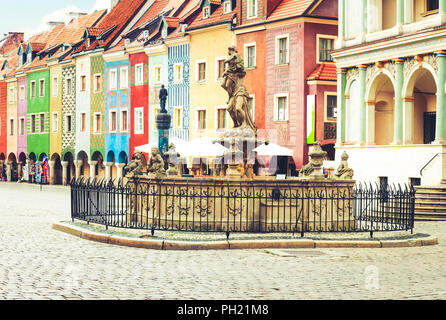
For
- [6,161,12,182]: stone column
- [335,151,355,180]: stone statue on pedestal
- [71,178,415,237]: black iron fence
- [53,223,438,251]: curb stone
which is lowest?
[6,161,12,182]: stone column

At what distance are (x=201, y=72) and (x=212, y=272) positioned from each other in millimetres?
34582

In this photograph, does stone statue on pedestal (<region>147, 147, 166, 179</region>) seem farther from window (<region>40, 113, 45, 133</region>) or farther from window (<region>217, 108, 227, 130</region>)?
window (<region>40, 113, 45, 133</region>)

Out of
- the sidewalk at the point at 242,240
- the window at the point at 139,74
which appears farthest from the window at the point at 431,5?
the window at the point at 139,74

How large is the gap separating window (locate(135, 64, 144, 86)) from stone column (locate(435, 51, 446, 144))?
84.0 feet

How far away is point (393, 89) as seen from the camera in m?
33.3

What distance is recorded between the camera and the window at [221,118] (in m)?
42.9

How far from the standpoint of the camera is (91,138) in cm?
5503

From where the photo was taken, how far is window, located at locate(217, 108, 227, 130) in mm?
42906

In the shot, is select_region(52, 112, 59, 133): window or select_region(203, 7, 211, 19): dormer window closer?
select_region(203, 7, 211, 19): dormer window

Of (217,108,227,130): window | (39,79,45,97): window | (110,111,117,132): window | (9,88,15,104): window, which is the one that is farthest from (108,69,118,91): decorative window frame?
(9,88,15,104): window

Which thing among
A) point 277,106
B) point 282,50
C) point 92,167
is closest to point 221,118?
point 277,106

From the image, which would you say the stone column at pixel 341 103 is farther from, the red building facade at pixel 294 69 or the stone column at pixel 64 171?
the stone column at pixel 64 171

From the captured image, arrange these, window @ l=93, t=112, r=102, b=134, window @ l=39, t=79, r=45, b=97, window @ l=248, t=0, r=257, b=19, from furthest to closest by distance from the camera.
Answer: window @ l=39, t=79, r=45, b=97 → window @ l=93, t=112, r=102, b=134 → window @ l=248, t=0, r=257, b=19

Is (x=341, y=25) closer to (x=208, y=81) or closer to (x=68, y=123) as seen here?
(x=208, y=81)
